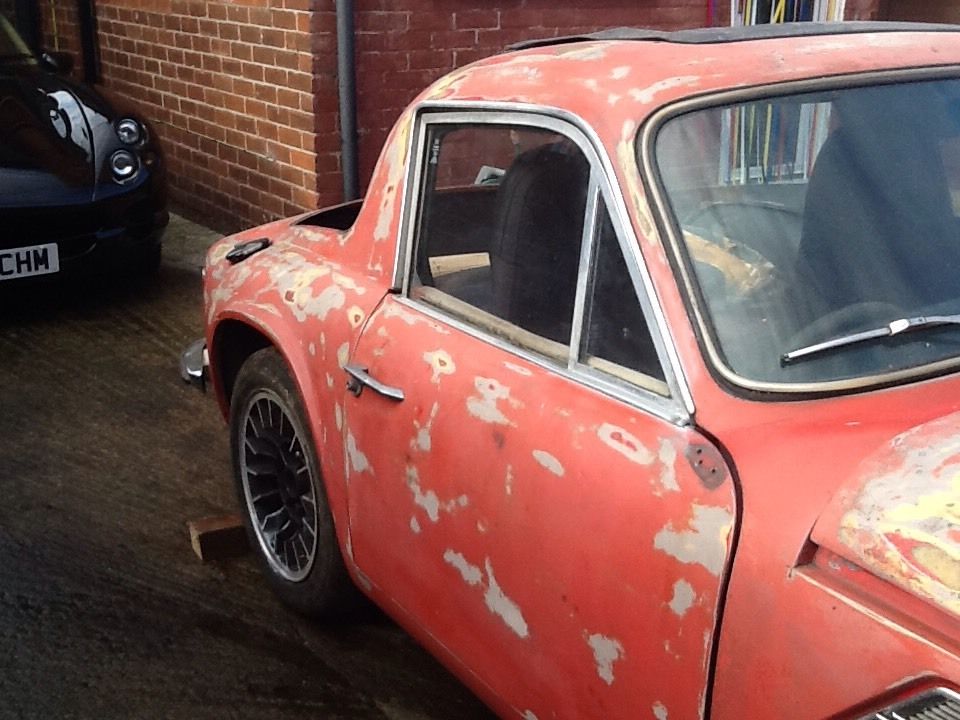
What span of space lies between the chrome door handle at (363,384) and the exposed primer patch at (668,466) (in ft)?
2.50

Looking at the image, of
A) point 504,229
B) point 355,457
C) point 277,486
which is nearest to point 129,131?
point 277,486

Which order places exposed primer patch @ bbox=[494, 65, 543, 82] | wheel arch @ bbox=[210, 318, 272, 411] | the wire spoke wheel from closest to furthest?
exposed primer patch @ bbox=[494, 65, 543, 82] < the wire spoke wheel < wheel arch @ bbox=[210, 318, 272, 411]

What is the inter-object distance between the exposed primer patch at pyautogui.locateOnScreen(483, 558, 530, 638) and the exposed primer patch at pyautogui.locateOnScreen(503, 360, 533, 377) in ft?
1.20

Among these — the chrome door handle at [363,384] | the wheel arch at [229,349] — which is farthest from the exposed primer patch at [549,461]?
the wheel arch at [229,349]

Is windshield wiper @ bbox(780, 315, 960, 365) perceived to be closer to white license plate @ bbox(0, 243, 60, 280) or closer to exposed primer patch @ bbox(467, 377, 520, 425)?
exposed primer patch @ bbox(467, 377, 520, 425)

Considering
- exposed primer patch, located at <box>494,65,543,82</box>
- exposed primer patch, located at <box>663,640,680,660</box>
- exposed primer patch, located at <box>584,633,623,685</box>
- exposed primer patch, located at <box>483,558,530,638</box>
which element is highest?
exposed primer patch, located at <box>494,65,543,82</box>

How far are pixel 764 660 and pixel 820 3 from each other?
6.95 m

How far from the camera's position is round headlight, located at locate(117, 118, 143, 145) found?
6020mm

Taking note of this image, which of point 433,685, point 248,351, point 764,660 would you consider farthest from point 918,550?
point 248,351

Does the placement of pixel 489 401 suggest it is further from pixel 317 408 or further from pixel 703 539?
pixel 317 408

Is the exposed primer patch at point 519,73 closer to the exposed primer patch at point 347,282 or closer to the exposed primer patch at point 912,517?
the exposed primer patch at point 347,282

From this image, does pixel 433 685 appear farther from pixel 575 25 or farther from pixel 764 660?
pixel 575 25

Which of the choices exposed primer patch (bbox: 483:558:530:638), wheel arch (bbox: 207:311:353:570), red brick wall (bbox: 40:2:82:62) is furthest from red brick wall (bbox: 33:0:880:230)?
exposed primer patch (bbox: 483:558:530:638)

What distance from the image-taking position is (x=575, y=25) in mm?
6965
